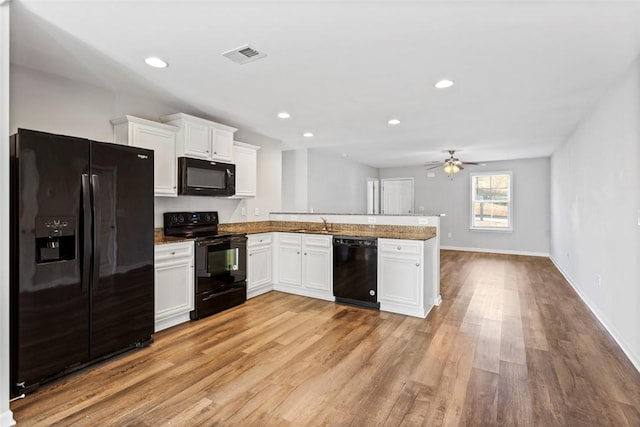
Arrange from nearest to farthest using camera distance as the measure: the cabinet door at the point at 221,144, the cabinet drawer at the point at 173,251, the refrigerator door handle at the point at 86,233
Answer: the refrigerator door handle at the point at 86,233
the cabinet drawer at the point at 173,251
the cabinet door at the point at 221,144

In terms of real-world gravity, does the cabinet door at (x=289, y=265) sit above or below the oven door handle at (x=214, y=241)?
below

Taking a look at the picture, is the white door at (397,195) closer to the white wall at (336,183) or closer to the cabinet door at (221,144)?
the white wall at (336,183)

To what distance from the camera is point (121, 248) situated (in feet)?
8.71

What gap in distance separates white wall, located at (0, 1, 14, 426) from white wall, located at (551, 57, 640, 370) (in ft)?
14.0

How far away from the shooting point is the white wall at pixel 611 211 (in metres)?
2.65

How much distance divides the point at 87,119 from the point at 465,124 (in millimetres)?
4581

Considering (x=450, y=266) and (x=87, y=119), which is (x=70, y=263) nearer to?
(x=87, y=119)

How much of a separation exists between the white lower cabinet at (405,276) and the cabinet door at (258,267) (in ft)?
5.32

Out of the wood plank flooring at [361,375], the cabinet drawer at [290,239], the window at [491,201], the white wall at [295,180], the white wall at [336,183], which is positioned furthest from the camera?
the window at [491,201]

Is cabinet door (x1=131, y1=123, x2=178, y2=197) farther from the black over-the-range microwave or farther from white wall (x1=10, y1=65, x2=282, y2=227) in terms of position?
white wall (x1=10, y1=65, x2=282, y2=227)

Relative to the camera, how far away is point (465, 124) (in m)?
4.66

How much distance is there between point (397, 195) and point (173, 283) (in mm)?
7475

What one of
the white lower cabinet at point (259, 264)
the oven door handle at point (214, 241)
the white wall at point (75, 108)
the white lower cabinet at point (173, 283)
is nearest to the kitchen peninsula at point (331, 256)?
the white lower cabinet at point (259, 264)

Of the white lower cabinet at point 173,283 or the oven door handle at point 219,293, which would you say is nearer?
the white lower cabinet at point 173,283
